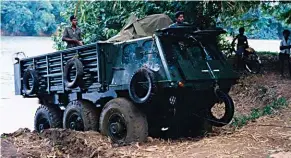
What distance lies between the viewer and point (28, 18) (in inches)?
619

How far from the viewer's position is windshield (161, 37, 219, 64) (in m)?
7.15

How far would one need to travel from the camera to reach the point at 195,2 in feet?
40.1

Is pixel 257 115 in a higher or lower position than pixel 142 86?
lower

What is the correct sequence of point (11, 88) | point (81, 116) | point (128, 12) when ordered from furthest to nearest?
point (11, 88)
point (128, 12)
point (81, 116)

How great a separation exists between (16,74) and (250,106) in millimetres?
6229

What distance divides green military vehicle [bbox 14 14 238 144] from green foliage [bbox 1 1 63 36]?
24.2ft

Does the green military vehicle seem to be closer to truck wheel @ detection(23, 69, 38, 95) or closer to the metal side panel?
truck wheel @ detection(23, 69, 38, 95)

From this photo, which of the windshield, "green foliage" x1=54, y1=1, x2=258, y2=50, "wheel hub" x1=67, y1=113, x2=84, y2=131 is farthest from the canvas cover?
"green foliage" x1=54, y1=1, x2=258, y2=50

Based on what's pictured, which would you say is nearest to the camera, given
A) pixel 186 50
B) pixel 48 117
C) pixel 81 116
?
pixel 186 50

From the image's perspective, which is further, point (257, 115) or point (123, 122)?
point (257, 115)

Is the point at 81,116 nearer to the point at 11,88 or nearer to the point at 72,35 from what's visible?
the point at 72,35

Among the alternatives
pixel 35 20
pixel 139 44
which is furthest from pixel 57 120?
pixel 35 20

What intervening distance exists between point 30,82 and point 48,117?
3.36ft

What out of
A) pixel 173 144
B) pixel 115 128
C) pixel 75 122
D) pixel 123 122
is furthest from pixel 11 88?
pixel 173 144
